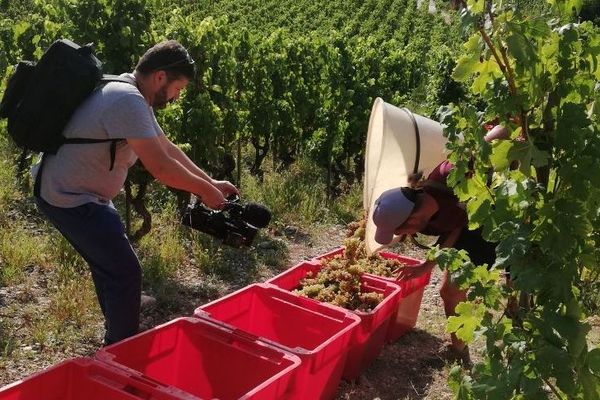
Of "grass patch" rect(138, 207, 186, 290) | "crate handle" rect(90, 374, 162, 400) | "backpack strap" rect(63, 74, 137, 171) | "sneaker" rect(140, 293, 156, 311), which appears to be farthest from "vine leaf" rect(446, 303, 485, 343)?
"grass patch" rect(138, 207, 186, 290)

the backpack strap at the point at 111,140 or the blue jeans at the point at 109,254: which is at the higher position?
the backpack strap at the point at 111,140

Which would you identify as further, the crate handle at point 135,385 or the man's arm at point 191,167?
the man's arm at point 191,167

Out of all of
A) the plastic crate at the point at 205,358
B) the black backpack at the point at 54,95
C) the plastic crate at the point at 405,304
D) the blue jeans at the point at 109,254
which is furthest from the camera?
the plastic crate at the point at 405,304

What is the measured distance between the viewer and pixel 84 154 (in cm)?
316

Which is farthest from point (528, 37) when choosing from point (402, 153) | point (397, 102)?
point (397, 102)

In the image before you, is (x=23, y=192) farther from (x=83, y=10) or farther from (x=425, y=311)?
(x=425, y=311)

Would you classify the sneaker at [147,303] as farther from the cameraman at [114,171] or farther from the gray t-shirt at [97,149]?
the gray t-shirt at [97,149]

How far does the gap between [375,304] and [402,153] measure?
889mm

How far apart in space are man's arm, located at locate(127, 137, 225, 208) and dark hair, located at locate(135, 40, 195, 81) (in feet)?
1.11

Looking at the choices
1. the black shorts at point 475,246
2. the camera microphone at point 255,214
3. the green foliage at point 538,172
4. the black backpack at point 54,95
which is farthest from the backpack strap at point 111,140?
the black shorts at point 475,246

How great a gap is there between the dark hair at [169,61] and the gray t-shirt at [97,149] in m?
0.20

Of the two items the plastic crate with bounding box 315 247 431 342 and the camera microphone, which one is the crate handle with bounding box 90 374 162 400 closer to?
the camera microphone

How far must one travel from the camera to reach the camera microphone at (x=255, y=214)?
331cm

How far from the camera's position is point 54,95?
3.09 metres
